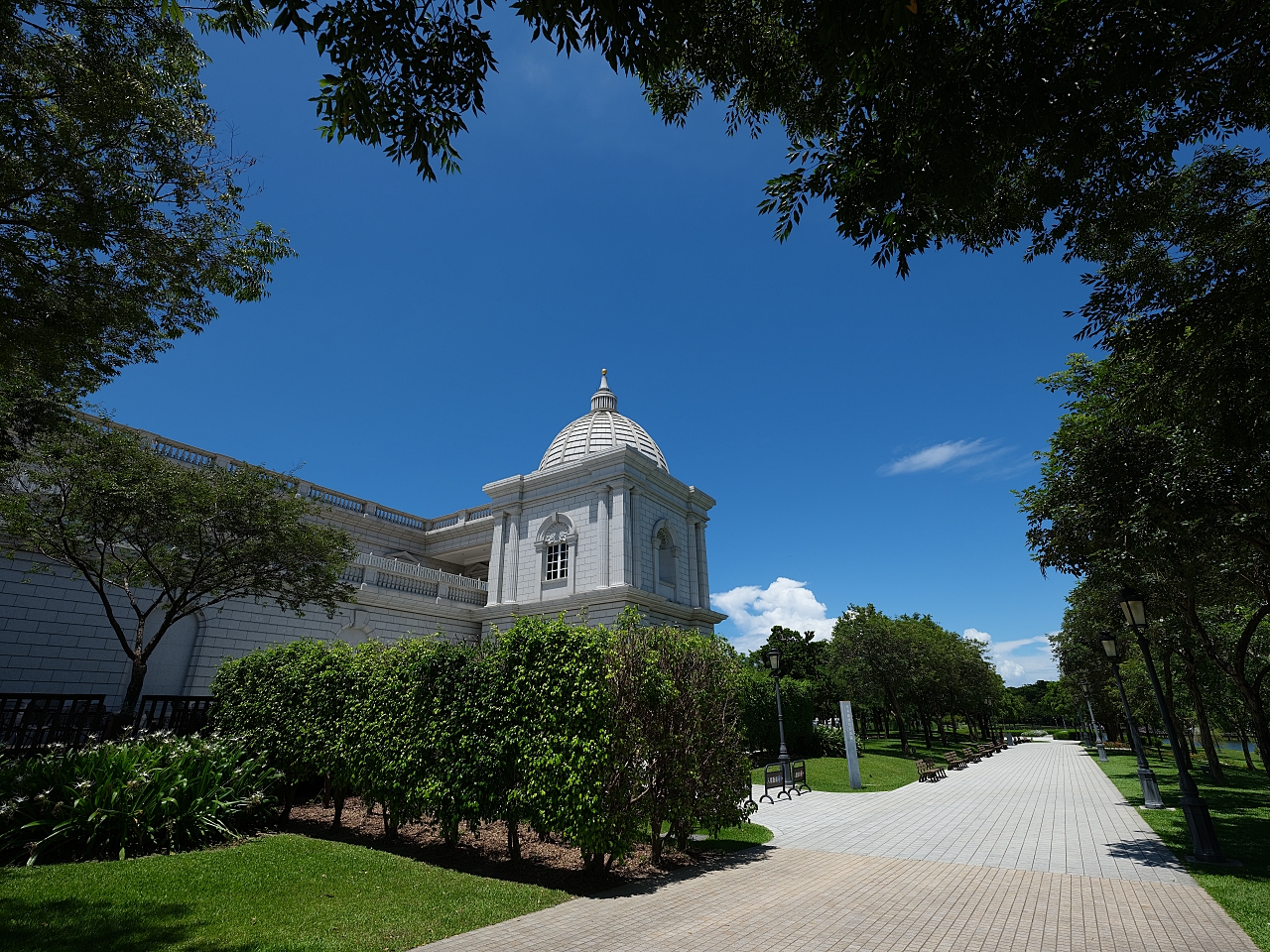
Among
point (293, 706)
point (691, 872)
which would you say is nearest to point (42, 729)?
point (293, 706)

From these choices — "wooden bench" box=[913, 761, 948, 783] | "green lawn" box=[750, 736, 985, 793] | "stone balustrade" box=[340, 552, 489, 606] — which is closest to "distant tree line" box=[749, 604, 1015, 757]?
"green lawn" box=[750, 736, 985, 793]

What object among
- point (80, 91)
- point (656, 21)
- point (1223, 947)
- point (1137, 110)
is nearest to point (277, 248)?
point (80, 91)

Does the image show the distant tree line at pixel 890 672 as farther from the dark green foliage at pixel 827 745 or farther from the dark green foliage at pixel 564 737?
the dark green foliage at pixel 564 737

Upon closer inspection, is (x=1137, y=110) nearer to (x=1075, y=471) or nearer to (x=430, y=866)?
(x=1075, y=471)

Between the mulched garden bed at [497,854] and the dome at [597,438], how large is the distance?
904 inches

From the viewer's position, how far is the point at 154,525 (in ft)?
48.4

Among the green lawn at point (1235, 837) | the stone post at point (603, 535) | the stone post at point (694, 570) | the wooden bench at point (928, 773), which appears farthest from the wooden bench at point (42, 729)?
the wooden bench at point (928, 773)

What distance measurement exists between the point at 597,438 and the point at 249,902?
28.7 m

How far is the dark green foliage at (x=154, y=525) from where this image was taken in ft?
46.6

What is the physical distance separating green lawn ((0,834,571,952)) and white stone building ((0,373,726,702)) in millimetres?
10506

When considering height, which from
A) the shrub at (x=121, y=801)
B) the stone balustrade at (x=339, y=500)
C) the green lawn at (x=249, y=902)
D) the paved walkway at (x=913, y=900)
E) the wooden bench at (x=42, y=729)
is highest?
the stone balustrade at (x=339, y=500)

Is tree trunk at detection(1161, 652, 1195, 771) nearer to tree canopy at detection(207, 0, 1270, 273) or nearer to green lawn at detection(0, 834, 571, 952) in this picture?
tree canopy at detection(207, 0, 1270, 273)

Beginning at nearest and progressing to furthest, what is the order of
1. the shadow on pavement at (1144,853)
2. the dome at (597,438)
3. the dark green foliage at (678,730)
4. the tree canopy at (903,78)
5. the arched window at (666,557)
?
the tree canopy at (903,78), the dark green foliage at (678,730), the shadow on pavement at (1144,853), the arched window at (666,557), the dome at (597,438)

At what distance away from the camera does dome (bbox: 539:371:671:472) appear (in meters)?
34.2
